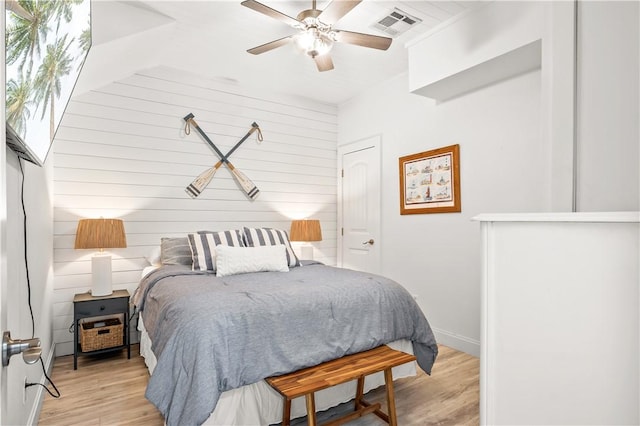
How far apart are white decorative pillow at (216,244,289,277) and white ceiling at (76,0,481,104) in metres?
1.70

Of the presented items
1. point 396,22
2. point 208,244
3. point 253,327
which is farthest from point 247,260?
point 396,22

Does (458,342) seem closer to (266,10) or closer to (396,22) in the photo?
(396,22)

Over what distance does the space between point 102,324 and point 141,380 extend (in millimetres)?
693

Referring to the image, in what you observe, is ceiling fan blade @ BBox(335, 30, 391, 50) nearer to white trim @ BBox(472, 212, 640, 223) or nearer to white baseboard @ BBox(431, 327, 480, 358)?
white trim @ BBox(472, 212, 640, 223)

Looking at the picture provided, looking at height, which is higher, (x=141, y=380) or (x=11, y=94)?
(x=11, y=94)

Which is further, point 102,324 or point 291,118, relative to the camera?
point 291,118

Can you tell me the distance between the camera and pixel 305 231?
13.6ft

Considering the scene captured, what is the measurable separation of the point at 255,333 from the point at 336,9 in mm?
1902

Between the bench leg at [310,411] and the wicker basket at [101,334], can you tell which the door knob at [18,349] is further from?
the wicker basket at [101,334]

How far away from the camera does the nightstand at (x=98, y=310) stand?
113 inches

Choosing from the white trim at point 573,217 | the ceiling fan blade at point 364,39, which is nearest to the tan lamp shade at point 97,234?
the ceiling fan blade at point 364,39

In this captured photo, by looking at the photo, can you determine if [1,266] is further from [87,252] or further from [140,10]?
[87,252]

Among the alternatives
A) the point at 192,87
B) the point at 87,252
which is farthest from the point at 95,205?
the point at 192,87

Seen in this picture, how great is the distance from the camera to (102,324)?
10.00ft
